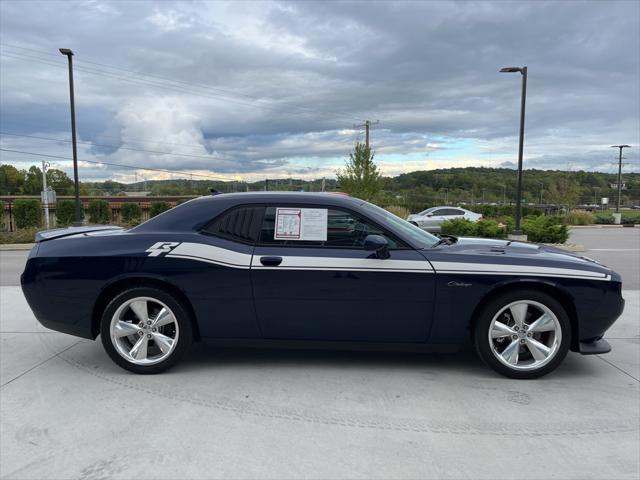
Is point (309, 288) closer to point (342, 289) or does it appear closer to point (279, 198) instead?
point (342, 289)

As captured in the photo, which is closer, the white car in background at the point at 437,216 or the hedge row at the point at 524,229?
the hedge row at the point at 524,229

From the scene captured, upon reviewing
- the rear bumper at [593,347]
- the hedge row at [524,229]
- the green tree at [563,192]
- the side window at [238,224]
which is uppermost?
the green tree at [563,192]

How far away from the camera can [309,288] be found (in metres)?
3.79

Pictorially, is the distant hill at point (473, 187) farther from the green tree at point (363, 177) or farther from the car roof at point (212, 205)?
the car roof at point (212, 205)

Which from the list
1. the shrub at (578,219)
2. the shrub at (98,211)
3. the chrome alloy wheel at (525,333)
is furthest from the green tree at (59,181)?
the chrome alloy wheel at (525,333)

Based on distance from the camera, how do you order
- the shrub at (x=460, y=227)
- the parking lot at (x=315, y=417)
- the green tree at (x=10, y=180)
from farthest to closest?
1. the green tree at (x=10, y=180)
2. the shrub at (x=460, y=227)
3. the parking lot at (x=315, y=417)

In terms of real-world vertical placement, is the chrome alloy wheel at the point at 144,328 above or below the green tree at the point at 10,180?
below

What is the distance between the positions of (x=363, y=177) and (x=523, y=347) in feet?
90.7

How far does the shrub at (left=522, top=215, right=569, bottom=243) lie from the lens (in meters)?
16.6

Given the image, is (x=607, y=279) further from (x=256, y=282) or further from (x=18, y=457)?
(x=18, y=457)

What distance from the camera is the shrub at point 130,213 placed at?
23.6m

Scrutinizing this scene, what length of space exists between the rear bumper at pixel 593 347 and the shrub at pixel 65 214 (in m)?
22.0

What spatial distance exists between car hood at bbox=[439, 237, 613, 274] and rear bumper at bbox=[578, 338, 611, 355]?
0.58 m

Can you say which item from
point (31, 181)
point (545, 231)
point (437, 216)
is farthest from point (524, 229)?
point (31, 181)
